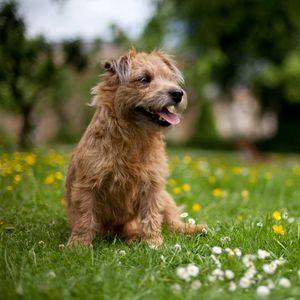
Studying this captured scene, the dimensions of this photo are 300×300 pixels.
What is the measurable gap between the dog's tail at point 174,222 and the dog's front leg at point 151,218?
238 mm

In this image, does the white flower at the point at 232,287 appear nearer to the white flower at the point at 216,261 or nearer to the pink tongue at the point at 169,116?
the white flower at the point at 216,261

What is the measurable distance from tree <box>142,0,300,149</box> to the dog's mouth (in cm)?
1404

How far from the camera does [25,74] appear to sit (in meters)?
11.2

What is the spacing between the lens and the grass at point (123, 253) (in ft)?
10.3

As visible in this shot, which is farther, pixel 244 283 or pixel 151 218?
pixel 151 218

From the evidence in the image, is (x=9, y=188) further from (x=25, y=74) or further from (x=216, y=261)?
(x=25, y=74)

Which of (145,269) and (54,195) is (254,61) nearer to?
(54,195)

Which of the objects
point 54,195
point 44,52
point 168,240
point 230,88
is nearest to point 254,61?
point 230,88

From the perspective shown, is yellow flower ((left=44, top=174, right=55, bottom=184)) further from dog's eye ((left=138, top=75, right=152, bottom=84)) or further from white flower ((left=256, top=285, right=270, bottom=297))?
white flower ((left=256, top=285, right=270, bottom=297))

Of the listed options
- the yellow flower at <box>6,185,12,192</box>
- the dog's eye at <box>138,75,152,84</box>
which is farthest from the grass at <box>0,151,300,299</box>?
the dog's eye at <box>138,75,152,84</box>

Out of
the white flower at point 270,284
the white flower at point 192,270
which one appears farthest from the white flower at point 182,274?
the white flower at point 270,284

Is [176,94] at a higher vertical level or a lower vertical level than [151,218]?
higher

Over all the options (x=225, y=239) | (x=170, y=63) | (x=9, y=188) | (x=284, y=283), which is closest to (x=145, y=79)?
(x=170, y=63)

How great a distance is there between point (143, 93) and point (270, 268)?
1.89 metres
